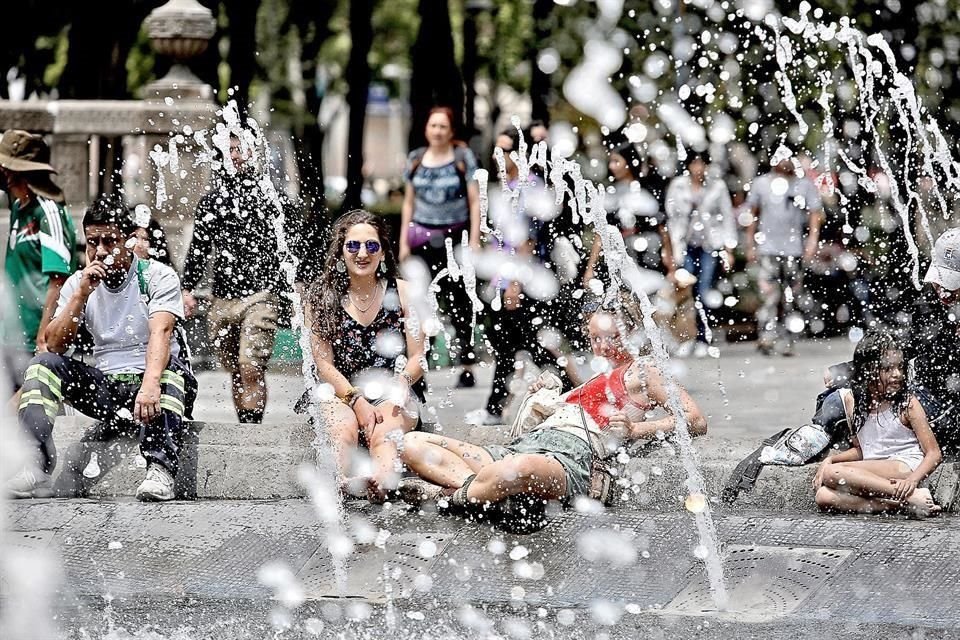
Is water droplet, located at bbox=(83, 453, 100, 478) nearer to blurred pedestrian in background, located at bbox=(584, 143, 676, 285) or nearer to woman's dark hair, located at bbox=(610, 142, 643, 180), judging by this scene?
blurred pedestrian in background, located at bbox=(584, 143, 676, 285)

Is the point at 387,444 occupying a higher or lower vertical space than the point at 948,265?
lower

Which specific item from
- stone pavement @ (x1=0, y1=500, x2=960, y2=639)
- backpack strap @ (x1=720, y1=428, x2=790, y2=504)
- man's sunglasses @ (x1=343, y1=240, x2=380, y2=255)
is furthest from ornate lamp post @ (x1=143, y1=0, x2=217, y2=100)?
backpack strap @ (x1=720, y1=428, x2=790, y2=504)

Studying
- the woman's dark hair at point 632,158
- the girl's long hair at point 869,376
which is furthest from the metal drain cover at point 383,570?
the woman's dark hair at point 632,158

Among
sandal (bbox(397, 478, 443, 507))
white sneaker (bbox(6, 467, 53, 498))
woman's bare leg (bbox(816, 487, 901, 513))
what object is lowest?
white sneaker (bbox(6, 467, 53, 498))

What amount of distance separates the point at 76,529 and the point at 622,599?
232cm

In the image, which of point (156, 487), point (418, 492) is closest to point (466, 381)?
point (156, 487)

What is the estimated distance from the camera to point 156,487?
286 inches

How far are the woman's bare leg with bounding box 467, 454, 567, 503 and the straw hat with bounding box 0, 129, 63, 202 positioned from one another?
11.3 feet

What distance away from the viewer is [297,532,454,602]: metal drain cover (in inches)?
244

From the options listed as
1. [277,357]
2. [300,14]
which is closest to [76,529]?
[277,357]

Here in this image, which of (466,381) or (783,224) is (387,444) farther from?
(783,224)

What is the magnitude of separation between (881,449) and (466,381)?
5.31 meters

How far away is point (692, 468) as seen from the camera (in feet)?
23.6

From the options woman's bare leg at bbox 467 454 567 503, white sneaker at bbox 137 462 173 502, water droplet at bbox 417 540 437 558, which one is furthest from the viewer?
white sneaker at bbox 137 462 173 502
